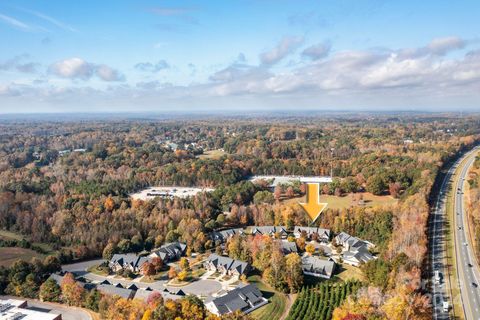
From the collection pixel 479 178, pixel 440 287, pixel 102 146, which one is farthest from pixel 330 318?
pixel 102 146

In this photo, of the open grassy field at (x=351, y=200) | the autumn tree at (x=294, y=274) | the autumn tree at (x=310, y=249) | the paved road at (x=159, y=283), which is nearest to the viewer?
the autumn tree at (x=294, y=274)

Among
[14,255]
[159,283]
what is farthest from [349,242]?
[14,255]

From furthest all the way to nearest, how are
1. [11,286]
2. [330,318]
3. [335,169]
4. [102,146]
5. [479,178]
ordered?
1. [102,146]
2. [335,169]
3. [479,178]
4. [11,286]
5. [330,318]

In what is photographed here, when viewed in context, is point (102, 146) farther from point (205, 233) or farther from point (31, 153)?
point (205, 233)

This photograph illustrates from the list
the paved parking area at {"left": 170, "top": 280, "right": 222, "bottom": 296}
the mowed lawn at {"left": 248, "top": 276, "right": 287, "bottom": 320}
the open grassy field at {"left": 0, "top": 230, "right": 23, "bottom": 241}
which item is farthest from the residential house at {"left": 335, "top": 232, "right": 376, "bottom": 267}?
the open grassy field at {"left": 0, "top": 230, "right": 23, "bottom": 241}

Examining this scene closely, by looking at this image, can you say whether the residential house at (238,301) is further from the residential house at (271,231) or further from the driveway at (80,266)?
the driveway at (80,266)

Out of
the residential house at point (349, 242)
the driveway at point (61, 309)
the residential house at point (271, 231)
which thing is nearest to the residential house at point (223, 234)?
the residential house at point (271, 231)

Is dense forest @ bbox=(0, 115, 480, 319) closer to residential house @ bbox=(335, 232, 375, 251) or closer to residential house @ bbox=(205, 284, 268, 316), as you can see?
residential house @ bbox=(335, 232, 375, 251)

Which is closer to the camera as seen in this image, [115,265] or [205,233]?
[115,265]
